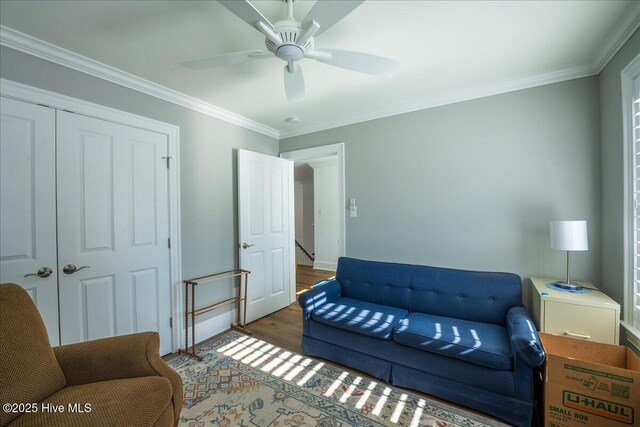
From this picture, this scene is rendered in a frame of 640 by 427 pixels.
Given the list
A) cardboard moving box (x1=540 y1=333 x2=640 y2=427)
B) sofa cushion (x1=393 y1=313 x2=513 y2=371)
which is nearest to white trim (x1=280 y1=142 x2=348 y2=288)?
sofa cushion (x1=393 y1=313 x2=513 y2=371)

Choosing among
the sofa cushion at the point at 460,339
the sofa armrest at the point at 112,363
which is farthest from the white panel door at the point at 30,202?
the sofa cushion at the point at 460,339

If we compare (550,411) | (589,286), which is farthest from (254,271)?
(589,286)

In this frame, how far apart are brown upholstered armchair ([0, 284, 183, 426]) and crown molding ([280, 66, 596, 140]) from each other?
287cm

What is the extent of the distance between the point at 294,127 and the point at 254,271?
1984mm

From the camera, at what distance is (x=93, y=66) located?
205 cm

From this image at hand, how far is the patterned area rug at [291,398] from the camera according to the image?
1712 mm

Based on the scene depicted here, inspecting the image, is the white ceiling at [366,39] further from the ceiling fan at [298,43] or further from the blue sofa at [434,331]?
the blue sofa at [434,331]

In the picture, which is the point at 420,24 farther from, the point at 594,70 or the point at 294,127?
the point at 294,127

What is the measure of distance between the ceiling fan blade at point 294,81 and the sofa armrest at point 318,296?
5.63 ft

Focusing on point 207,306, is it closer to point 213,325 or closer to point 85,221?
point 213,325

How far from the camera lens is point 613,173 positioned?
1937 millimetres

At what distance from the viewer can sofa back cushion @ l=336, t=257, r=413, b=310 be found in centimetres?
258

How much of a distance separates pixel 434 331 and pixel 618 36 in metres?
2.32

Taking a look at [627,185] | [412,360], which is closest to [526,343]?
[412,360]
